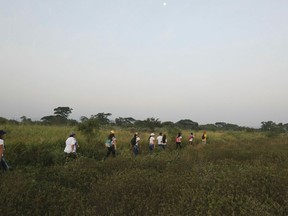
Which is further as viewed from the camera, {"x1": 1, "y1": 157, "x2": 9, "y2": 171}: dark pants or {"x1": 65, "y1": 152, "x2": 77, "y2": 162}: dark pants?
{"x1": 65, "y1": 152, "x2": 77, "y2": 162}: dark pants

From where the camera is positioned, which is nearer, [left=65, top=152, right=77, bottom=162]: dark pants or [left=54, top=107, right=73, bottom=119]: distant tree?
[left=65, top=152, right=77, bottom=162]: dark pants

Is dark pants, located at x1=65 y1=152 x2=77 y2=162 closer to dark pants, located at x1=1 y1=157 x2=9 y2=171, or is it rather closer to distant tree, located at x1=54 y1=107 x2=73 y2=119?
dark pants, located at x1=1 y1=157 x2=9 y2=171

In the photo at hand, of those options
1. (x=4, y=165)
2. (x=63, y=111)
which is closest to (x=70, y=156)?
(x=4, y=165)

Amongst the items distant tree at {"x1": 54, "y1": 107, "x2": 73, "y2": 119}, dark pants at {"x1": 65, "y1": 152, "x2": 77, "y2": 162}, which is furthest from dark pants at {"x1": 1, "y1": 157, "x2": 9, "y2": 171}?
distant tree at {"x1": 54, "y1": 107, "x2": 73, "y2": 119}

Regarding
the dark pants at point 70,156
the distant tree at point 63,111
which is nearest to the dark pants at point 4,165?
the dark pants at point 70,156

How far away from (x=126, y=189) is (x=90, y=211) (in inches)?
43.8

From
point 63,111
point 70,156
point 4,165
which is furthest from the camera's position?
point 63,111

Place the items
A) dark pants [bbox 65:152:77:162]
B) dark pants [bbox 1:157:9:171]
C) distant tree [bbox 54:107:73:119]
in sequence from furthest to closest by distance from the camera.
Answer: distant tree [bbox 54:107:73:119] → dark pants [bbox 65:152:77:162] → dark pants [bbox 1:157:9:171]

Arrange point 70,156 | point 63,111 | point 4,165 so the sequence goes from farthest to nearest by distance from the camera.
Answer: point 63,111
point 70,156
point 4,165

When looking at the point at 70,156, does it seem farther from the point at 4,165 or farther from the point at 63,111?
the point at 63,111

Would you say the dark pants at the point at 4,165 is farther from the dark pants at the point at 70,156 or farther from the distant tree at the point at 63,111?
the distant tree at the point at 63,111

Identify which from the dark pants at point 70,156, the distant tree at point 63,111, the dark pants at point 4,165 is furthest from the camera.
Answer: the distant tree at point 63,111

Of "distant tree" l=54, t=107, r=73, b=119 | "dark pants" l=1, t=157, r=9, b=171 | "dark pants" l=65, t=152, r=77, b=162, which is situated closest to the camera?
"dark pants" l=1, t=157, r=9, b=171

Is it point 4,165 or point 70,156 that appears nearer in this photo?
point 4,165
